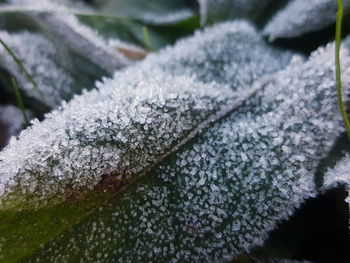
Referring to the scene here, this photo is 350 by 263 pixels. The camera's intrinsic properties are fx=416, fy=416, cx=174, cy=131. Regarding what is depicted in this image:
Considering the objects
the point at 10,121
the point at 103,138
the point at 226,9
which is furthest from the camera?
the point at 226,9

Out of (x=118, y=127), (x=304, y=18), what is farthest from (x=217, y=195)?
(x=304, y=18)

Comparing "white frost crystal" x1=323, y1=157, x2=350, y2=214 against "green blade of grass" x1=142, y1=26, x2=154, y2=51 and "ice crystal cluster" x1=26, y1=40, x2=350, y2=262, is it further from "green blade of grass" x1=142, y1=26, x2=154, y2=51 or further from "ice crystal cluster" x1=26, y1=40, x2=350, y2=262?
"green blade of grass" x1=142, y1=26, x2=154, y2=51

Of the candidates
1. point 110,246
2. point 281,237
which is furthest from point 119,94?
point 281,237

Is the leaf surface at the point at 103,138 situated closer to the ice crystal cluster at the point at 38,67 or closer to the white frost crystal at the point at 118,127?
the white frost crystal at the point at 118,127

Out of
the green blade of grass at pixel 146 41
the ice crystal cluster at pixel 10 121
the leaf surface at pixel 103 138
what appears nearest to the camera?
the leaf surface at pixel 103 138

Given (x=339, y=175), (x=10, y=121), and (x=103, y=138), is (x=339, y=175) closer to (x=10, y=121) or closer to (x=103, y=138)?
(x=103, y=138)

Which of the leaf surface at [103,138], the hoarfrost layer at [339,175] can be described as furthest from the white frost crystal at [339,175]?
the leaf surface at [103,138]
